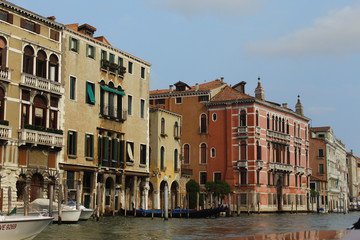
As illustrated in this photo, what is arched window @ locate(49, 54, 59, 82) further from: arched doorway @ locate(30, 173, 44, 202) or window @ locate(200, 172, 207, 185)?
window @ locate(200, 172, 207, 185)

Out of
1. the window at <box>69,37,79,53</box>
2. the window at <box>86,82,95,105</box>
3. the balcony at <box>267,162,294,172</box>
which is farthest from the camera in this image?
the balcony at <box>267,162,294,172</box>

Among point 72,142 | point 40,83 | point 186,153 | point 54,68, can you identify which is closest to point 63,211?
point 72,142

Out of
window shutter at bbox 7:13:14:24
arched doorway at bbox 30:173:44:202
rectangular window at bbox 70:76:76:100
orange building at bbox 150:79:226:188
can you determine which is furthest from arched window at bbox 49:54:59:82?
orange building at bbox 150:79:226:188

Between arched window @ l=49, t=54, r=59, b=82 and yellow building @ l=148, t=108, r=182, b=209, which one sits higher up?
arched window @ l=49, t=54, r=59, b=82

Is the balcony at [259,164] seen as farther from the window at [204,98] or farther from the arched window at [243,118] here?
the window at [204,98]

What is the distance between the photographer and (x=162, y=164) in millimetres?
43344

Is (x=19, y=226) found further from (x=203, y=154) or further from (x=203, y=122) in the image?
(x=203, y=122)

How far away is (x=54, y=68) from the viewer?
32469 millimetres

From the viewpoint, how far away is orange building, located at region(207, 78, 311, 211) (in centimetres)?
5159

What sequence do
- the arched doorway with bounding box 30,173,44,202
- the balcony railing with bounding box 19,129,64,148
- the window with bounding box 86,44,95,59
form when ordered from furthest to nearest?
1. the window with bounding box 86,44,95,59
2. the arched doorway with bounding box 30,173,44,202
3. the balcony railing with bounding box 19,129,64,148

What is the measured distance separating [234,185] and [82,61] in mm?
22346

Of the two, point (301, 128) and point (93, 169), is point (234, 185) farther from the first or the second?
point (93, 169)

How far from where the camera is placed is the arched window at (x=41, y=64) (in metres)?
31.2

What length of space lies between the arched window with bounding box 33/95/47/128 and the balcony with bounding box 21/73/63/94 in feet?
1.96
